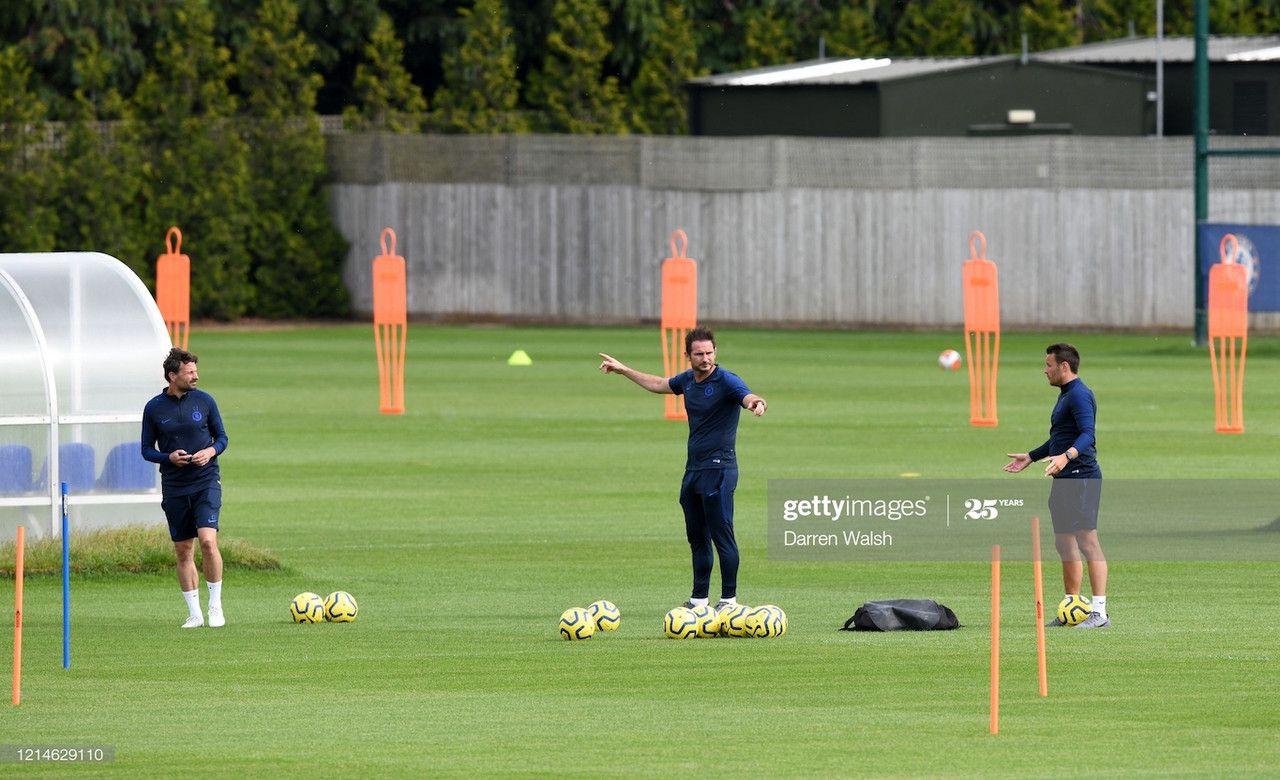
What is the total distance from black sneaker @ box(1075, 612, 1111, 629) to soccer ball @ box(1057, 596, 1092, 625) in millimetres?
37

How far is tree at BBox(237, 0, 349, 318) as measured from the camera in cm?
5628

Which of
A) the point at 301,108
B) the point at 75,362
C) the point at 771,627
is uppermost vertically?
the point at 301,108

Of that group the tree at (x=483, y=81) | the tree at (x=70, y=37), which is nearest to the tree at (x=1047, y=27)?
the tree at (x=483, y=81)

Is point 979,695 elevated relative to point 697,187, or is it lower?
lower

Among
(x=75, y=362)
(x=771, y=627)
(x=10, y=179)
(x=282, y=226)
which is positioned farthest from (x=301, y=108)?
(x=771, y=627)

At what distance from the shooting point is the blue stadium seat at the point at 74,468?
1797 cm

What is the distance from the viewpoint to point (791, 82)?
53312 mm

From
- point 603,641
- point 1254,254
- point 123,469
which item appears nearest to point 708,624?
point 603,641

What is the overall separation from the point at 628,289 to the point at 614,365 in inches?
1512

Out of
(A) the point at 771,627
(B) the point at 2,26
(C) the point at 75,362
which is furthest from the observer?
(B) the point at 2,26

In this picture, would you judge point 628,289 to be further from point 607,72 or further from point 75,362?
point 75,362

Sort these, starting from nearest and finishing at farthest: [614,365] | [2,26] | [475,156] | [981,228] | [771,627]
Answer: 1. [771,627]
2. [614,365]
3. [981,228]
4. [475,156]
5. [2,26]

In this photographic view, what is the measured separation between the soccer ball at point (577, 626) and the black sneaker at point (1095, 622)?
3154mm

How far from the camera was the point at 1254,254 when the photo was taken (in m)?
43.2
